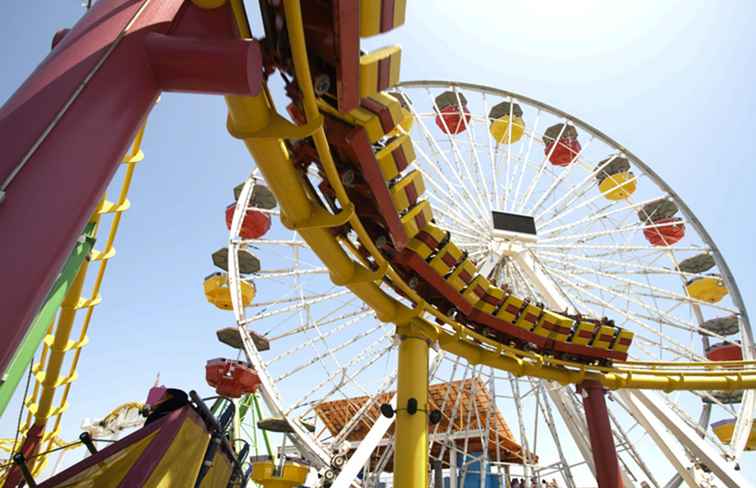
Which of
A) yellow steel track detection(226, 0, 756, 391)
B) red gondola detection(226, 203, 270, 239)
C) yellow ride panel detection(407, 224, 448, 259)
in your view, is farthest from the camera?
red gondola detection(226, 203, 270, 239)

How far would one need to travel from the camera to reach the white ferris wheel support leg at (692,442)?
8125mm

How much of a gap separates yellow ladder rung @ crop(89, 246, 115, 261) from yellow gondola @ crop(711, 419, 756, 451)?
1525 cm

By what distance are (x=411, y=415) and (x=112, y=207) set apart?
4.00 metres

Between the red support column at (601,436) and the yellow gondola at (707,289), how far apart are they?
26.6 ft

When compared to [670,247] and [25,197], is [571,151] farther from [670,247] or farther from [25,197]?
[25,197]

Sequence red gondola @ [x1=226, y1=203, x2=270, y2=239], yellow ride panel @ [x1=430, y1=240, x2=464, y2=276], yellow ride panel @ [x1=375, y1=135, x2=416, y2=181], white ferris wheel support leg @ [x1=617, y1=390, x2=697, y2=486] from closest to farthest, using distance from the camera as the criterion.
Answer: yellow ride panel @ [x1=375, y1=135, x2=416, y2=181] → yellow ride panel @ [x1=430, y1=240, x2=464, y2=276] → white ferris wheel support leg @ [x1=617, y1=390, x2=697, y2=486] → red gondola @ [x1=226, y1=203, x2=270, y2=239]

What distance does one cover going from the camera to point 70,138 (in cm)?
143

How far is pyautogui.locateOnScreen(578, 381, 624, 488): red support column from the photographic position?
7384 millimetres

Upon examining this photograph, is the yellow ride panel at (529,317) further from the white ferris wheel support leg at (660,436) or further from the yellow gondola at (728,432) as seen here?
the yellow gondola at (728,432)

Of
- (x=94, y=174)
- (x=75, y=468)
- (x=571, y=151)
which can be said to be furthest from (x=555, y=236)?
(x=94, y=174)

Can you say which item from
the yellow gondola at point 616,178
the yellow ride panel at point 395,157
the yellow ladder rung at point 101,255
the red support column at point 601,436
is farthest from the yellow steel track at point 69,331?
the yellow gondola at point 616,178

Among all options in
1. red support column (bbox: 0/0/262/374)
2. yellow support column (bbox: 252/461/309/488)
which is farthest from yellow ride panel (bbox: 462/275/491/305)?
red support column (bbox: 0/0/262/374)

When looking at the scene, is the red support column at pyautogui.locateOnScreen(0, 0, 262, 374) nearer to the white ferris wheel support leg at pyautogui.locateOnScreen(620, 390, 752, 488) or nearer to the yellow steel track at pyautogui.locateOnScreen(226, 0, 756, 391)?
the yellow steel track at pyautogui.locateOnScreen(226, 0, 756, 391)

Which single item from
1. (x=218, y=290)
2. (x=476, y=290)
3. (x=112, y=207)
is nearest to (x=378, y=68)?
(x=112, y=207)
